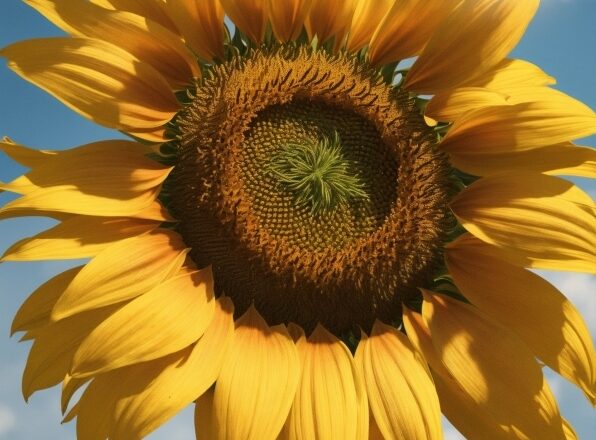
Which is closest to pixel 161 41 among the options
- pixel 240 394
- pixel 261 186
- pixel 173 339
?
pixel 261 186

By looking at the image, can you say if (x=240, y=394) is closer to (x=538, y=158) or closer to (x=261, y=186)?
(x=261, y=186)

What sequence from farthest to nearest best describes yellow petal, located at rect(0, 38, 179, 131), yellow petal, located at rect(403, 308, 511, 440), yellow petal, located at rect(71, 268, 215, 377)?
yellow petal, located at rect(403, 308, 511, 440) → yellow petal, located at rect(0, 38, 179, 131) → yellow petal, located at rect(71, 268, 215, 377)

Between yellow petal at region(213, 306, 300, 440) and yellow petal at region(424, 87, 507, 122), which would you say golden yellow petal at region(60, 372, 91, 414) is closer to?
yellow petal at region(213, 306, 300, 440)

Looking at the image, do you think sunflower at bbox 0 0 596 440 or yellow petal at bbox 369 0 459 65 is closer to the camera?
sunflower at bbox 0 0 596 440

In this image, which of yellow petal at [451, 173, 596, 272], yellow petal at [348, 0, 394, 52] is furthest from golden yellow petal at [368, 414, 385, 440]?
yellow petal at [348, 0, 394, 52]

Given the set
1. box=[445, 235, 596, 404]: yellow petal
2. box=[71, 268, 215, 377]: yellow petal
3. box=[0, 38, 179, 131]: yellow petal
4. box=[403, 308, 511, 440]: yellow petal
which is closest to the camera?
box=[71, 268, 215, 377]: yellow petal

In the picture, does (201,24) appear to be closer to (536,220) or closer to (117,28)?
(117,28)

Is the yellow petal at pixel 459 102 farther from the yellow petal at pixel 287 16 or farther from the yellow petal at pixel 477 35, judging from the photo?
the yellow petal at pixel 287 16
